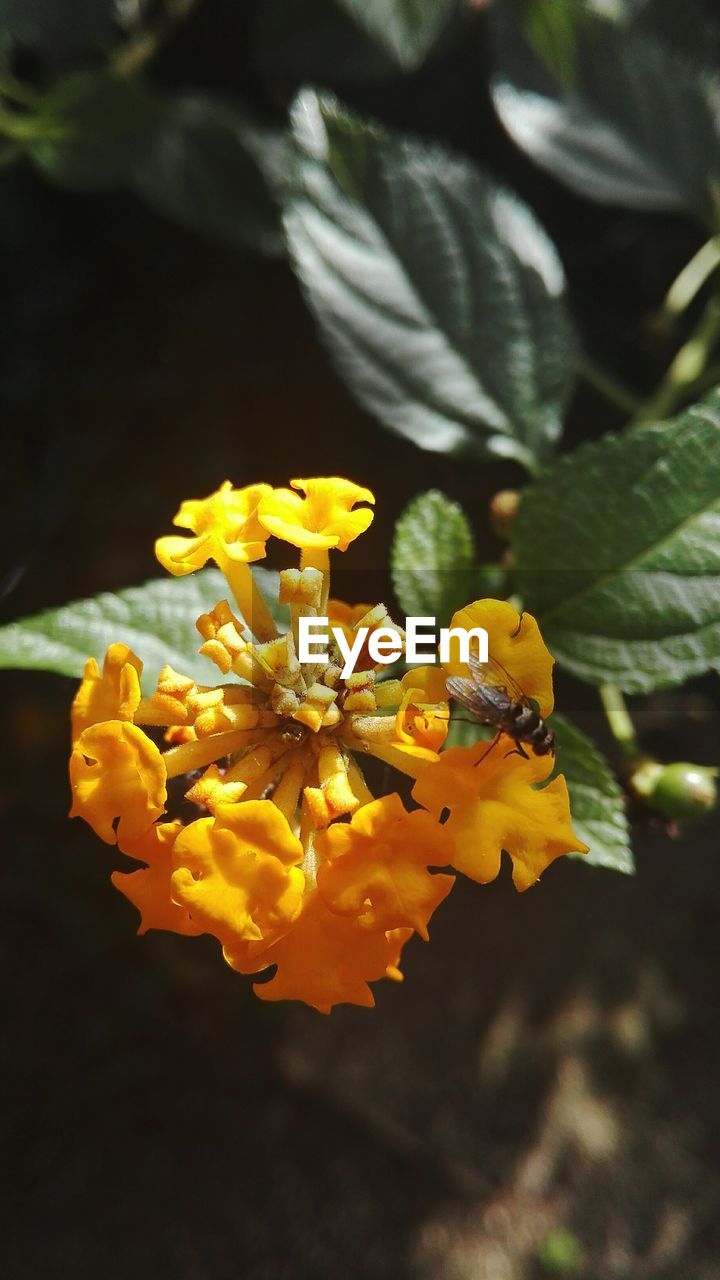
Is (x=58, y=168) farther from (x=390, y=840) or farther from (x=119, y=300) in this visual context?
(x=390, y=840)

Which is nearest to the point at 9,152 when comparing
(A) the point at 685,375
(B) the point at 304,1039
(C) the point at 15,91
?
(C) the point at 15,91

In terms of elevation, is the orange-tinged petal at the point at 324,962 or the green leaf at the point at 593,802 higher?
the green leaf at the point at 593,802

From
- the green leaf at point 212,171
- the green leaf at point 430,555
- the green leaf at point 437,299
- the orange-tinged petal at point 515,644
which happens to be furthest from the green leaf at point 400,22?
the orange-tinged petal at point 515,644

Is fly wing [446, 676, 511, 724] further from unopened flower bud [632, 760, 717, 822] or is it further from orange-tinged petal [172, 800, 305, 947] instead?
unopened flower bud [632, 760, 717, 822]

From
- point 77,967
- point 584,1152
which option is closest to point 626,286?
point 77,967

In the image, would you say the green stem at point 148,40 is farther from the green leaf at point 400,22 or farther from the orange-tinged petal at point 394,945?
the orange-tinged petal at point 394,945

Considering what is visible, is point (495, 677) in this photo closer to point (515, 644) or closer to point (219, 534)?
point (515, 644)
